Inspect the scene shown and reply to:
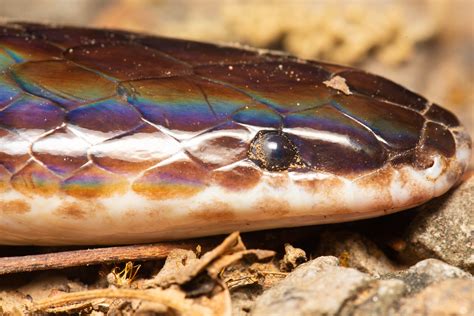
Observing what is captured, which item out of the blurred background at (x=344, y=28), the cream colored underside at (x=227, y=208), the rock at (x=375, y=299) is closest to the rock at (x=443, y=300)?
the rock at (x=375, y=299)

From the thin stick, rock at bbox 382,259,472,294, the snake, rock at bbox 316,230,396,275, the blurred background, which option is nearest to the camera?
rock at bbox 382,259,472,294

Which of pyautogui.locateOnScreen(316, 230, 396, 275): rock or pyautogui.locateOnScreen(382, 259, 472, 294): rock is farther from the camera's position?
pyautogui.locateOnScreen(316, 230, 396, 275): rock

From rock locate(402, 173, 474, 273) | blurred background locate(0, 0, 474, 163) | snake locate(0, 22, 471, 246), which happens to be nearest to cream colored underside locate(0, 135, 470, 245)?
snake locate(0, 22, 471, 246)

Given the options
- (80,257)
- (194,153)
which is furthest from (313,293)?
(80,257)

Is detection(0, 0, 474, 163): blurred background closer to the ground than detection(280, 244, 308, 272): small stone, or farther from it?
farther from it

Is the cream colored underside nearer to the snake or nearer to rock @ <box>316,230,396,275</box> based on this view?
the snake

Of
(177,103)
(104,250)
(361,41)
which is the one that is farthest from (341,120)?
(361,41)
